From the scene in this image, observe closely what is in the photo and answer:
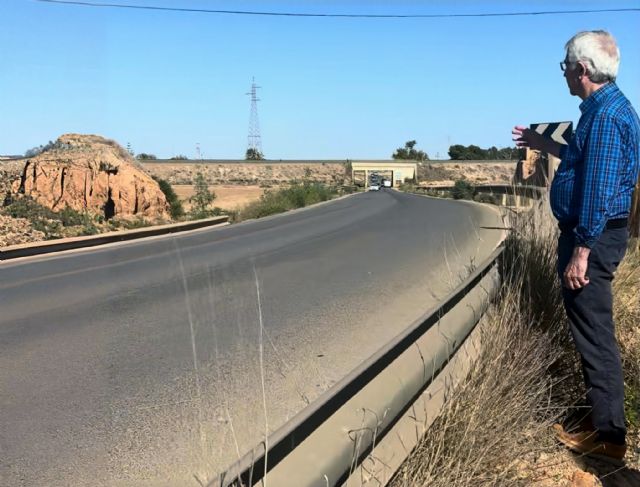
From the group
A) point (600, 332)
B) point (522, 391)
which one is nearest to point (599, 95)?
point (600, 332)

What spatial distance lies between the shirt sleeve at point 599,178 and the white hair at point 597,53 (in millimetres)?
304

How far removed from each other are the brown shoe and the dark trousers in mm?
44

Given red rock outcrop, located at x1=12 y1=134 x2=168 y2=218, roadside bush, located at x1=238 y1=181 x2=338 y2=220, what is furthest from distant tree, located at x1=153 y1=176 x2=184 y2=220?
roadside bush, located at x1=238 y1=181 x2=338 y2=220

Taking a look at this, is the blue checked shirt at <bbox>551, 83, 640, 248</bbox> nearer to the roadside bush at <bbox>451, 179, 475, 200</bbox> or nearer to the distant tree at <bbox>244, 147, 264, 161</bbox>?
the roadside bush at <bbox>451, 179, 475, 200</bbox>

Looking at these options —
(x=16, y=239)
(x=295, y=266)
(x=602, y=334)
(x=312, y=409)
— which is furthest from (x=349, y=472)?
(x=16, y=239)

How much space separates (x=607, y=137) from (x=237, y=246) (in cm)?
1194

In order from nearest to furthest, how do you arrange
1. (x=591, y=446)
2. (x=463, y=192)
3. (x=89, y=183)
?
(x=591, y=446)
(x=89, y=183)
(x=463, y=192)

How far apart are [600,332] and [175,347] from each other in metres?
4.02

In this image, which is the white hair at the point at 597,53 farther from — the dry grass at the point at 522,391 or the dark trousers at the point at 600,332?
the dry grass at the point at 522,391

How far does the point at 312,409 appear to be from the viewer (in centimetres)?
194

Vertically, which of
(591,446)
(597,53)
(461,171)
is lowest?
(461,171)

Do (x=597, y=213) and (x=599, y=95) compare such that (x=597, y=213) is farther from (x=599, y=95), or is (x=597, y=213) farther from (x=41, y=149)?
(x=41, y=149)

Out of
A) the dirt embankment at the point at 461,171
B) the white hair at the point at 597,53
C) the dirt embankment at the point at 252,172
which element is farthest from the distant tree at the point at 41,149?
the dirt embankment at the point at 461,171

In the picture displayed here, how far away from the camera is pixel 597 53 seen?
3.38 metres
